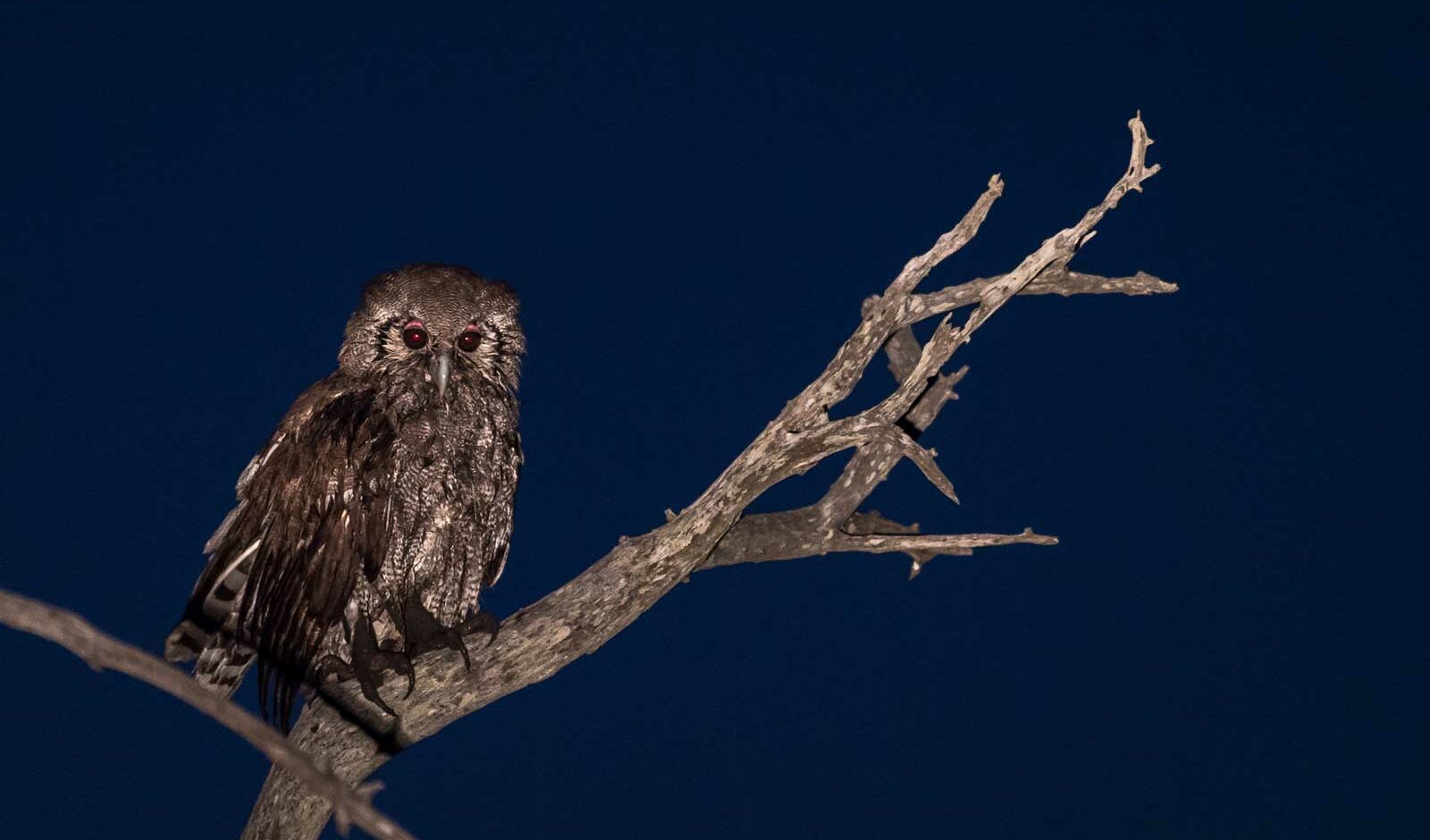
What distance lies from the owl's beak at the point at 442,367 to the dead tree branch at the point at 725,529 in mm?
608

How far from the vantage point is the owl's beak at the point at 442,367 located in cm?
347

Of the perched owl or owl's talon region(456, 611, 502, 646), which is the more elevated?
the perched owl

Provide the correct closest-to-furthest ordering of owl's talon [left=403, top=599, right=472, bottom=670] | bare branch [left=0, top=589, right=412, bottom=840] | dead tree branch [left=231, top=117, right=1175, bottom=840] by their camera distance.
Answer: bare branch [left=0, top=589, right=412, bottom=840]
dead tree branch [left=231, top=117, right=1175, bottom=840]
owl's talon [left=403, top=599, right=472, bottom=670]

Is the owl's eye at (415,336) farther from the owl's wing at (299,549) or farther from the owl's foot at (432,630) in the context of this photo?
the owl's foot at (432,630)

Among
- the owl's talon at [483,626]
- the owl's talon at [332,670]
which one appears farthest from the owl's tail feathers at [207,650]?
the owl's talon at [483,626]

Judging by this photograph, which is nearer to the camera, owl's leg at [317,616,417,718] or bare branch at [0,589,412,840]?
bare branch at [0,589,412,840]

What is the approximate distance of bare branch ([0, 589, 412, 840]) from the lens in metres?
1.50

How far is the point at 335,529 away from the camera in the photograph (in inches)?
135

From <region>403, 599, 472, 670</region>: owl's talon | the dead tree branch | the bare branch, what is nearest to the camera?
the bare branch

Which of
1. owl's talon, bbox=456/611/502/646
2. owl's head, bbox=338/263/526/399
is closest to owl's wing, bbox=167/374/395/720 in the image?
owl's head, bbox=338/263/526/399

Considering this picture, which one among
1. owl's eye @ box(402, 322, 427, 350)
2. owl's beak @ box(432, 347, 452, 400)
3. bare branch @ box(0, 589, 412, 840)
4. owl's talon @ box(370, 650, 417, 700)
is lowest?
bare branch @ box(0, 589, 412, 840)

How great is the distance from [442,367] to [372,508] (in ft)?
1.31

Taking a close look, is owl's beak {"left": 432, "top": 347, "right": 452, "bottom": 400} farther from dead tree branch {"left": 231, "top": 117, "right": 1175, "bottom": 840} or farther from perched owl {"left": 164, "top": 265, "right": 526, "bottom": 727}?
dead tree branch {"left": 231, "top": 117, "right": 1175, "bottom": 840}

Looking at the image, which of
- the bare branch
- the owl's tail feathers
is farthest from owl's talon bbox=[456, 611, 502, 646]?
the bare branch
